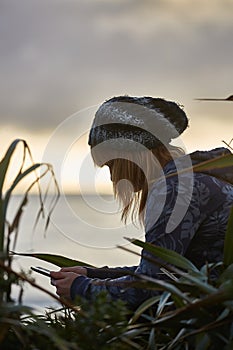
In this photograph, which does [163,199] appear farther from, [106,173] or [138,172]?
[106,173]

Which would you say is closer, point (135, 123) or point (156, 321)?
point (156, 321)

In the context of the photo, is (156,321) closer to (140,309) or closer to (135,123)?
(140,309)

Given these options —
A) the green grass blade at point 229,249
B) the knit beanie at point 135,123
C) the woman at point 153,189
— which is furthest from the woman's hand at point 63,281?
the green grass blade at point 229,249

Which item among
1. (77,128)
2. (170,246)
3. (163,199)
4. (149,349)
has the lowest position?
(149,349)

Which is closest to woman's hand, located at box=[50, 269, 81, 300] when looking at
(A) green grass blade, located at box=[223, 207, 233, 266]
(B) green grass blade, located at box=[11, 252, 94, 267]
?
(B) green grass blade, located at box=[11, 252, 94, 267]

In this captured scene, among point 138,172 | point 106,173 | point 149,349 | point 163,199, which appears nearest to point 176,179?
point 163,199

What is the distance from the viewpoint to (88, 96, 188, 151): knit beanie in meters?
2.47

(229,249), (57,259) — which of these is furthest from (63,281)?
(229,249)

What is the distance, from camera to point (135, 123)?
8.21 feet

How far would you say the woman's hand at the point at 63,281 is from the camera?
1.92 metres

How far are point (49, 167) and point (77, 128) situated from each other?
1656 mm

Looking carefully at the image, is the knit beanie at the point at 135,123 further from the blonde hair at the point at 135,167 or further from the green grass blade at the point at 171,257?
the green grass blade at the point at 171,257

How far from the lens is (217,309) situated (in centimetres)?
85

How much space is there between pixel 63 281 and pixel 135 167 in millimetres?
635
